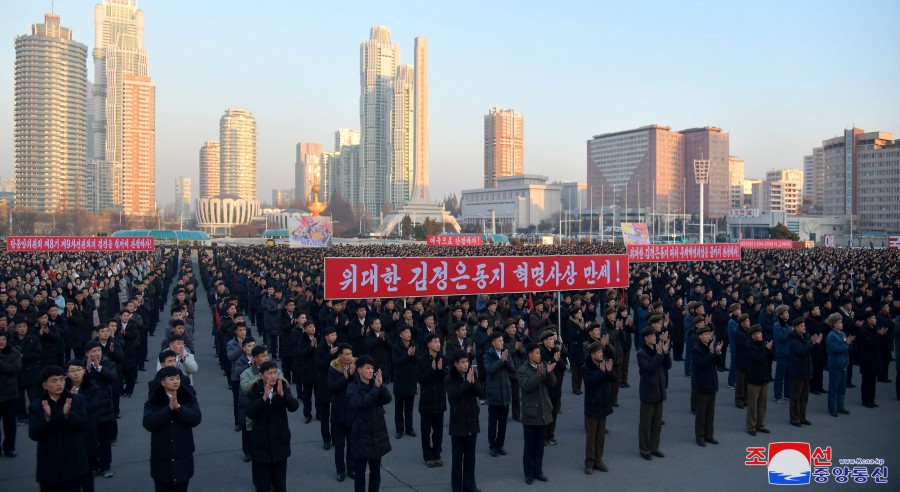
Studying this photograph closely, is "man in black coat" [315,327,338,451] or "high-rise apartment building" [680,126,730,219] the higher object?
"high-rise apartment building" [680,126,730,219]

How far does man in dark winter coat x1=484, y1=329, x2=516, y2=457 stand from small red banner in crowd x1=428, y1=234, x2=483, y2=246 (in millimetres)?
34153

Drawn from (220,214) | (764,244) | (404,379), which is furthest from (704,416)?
(220,214)

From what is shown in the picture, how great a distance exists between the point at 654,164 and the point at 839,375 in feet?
443

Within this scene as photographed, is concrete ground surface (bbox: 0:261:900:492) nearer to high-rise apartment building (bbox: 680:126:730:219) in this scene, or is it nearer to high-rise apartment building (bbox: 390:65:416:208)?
high-rise apartment building (bbox: 680:126:730:219)

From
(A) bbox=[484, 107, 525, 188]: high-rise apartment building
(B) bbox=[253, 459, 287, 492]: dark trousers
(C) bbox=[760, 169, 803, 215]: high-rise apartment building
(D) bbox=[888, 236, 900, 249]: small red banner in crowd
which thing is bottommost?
(B) bbox=[253, 459, 287, 492]: dark trousers

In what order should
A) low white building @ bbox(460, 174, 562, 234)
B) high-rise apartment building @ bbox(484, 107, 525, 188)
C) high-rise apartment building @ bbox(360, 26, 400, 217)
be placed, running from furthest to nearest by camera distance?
1. high-rise apartment building @ bbox(484, 107, 525, 188)
2. high-rise apartment building @ bbox(360, 26, 400, 217)
3. low white building @ bbox(460, 174, 562, 234)

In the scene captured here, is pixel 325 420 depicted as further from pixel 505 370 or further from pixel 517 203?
pixel 517 203

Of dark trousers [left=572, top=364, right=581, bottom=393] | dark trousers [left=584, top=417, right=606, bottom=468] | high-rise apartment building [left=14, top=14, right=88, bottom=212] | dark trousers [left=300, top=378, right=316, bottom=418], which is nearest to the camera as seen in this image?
dark trousers [left=584, top=417, right=606, bottom=468]

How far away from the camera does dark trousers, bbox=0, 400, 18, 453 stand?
7184 mm

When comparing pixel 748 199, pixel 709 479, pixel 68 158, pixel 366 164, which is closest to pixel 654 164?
pixel 748 199

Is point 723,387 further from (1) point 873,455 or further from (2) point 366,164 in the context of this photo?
(2) point 366,164

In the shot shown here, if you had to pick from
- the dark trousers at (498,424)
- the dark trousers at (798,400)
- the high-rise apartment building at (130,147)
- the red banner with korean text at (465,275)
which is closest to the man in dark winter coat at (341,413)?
the dark trousers at (498,424)

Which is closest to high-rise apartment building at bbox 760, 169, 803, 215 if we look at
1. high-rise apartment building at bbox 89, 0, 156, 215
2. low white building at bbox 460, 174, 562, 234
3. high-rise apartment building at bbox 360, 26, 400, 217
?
low white building at bbox 460, 174, 562, 234

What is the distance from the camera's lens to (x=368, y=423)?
18.6 ft
